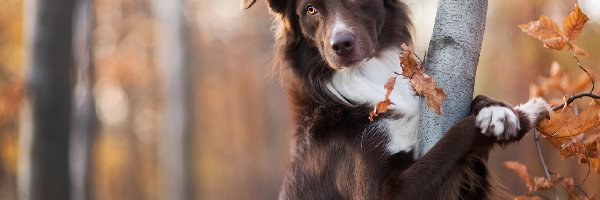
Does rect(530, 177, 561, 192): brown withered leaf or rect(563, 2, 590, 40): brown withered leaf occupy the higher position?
rect(563, 2, 590, 40): brown withered leaf

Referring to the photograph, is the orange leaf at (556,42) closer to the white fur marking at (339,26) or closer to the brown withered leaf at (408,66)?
the brown withered leaf at (408,66)

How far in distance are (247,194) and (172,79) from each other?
14.4 m

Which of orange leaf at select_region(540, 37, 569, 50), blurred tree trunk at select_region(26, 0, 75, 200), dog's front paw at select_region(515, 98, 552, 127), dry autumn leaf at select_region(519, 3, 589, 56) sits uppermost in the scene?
dry autumn leaf at select_region(519, 3, 589, 56)

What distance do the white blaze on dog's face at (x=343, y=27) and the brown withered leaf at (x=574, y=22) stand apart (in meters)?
1.15

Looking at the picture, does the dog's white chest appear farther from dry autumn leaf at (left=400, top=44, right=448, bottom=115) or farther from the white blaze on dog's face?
dry autumn leaf at (left=400, top=44, right=448, bottom=115)

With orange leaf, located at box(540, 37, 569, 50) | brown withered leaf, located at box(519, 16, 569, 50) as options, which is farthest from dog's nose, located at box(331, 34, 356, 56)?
orange leaf, located at box(540, 37, 569, 50)

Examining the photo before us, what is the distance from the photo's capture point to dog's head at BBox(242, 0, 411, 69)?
4.64 metres

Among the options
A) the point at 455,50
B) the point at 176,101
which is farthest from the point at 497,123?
the point at 176,101

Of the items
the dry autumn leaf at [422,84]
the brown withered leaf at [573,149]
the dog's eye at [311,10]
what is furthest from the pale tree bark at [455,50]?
the dog's eye at [311,10]

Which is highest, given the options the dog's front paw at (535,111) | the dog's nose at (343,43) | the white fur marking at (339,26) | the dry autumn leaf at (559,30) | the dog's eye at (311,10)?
the dry autumn leaf at (559,30)

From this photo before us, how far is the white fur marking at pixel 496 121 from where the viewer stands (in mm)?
3960

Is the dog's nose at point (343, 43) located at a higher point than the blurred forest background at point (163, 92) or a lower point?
higher

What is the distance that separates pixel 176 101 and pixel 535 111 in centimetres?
1751

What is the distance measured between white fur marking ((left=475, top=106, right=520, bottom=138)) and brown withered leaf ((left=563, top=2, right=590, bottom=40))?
20.3 inches
